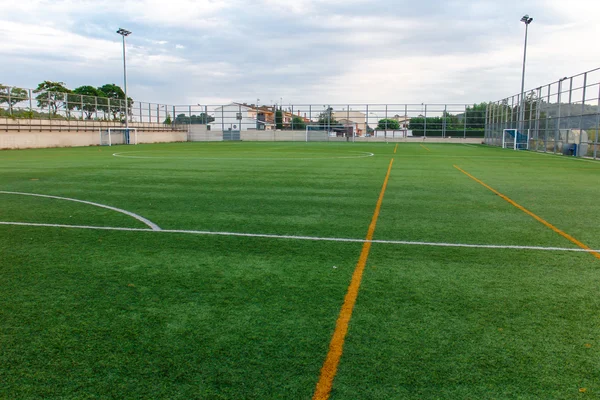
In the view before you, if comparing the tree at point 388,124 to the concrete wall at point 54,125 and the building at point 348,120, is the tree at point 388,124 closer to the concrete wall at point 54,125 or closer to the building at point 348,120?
the building at point 348,120

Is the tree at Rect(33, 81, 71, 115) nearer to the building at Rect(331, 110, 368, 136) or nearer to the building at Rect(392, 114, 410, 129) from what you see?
the building at Rect(331, 110, 368, 136)

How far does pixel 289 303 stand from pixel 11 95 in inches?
1461

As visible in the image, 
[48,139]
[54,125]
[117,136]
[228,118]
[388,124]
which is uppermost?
[228,118]

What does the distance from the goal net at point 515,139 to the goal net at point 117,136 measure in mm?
33087

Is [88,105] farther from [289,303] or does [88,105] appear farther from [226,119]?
[289,303]

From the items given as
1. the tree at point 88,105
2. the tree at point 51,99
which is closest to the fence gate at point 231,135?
the tree at point 88,105

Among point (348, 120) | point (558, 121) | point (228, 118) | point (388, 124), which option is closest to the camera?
point (558, 121)

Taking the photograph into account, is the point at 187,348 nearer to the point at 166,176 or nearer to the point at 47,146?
the point at 166,176

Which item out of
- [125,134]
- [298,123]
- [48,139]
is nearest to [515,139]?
[298,123]

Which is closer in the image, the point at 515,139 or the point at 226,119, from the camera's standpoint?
the point at 515,139

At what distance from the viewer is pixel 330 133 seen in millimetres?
63812

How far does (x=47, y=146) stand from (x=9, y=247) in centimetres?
3386

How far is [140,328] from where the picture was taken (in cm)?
357

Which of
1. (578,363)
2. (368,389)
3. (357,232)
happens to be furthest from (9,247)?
(578,363)
